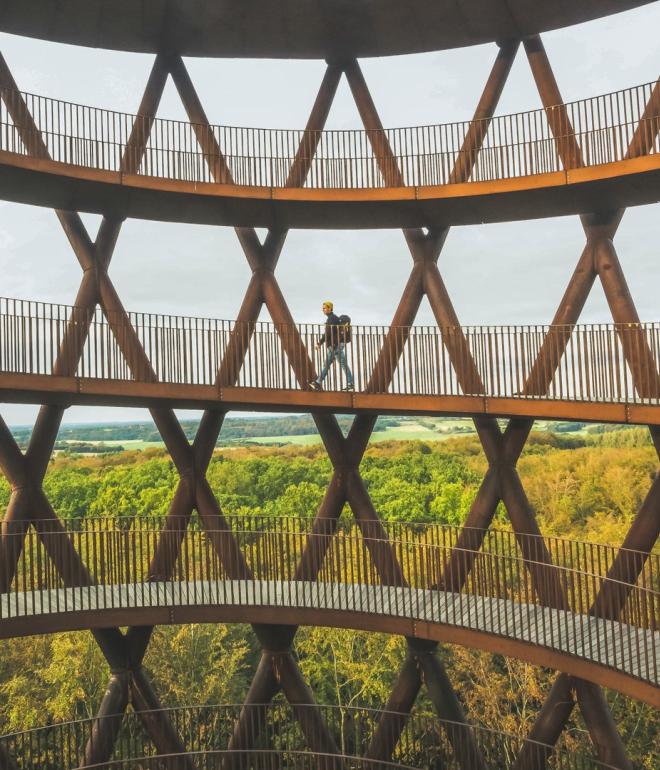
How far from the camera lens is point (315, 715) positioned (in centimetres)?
1891

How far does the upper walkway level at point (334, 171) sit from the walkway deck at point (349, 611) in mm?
7857

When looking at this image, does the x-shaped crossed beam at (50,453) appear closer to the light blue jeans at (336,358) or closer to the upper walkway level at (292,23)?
the upper walkway level at (292,23)

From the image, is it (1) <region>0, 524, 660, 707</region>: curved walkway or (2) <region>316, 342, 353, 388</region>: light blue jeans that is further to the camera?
(2) <region>316, 342, 353, 388</region>: light blue jeans

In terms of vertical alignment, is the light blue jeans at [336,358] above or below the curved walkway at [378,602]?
above

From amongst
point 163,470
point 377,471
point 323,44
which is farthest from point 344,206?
point 163,470

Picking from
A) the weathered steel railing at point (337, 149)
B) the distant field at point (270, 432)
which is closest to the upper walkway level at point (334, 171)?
the weathered steel railing at point (337, 149)

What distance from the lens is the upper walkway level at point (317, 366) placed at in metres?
16.0

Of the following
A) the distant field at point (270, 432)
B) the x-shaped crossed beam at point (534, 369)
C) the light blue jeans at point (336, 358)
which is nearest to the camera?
the x-shaped crossed beam at point (534, 369)

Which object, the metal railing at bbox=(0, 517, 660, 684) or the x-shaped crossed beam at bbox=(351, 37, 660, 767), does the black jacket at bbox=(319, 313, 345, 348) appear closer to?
the x-shaped crossed beam at bbox=(351, 37, 660, 767)

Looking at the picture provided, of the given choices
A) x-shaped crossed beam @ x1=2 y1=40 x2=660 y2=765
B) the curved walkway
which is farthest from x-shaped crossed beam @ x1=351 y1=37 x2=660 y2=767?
the curved walkway

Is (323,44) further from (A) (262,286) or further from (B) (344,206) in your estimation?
(A) (262,286)

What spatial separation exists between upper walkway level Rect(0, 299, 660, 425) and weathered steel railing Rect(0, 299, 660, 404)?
2 centimetres

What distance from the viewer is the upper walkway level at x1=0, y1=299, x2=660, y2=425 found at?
16.0 meters

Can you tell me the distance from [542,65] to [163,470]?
49.0 m
